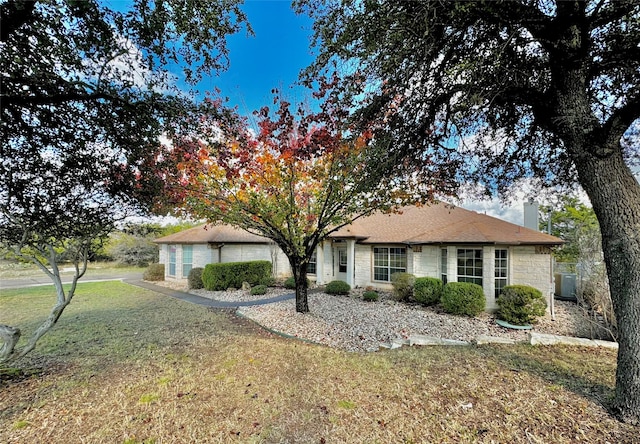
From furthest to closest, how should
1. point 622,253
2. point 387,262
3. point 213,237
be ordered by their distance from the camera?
point 213,237 < point 387,262 < point 622,253

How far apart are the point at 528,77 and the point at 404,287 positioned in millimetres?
8940

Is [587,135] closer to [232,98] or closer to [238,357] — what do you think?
[238,357]

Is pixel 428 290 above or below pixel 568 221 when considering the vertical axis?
below

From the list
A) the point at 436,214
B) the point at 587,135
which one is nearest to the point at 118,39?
the point at 587,135

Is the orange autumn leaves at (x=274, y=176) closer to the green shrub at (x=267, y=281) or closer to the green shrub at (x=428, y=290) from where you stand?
the green shrub at (x=428, y=290)

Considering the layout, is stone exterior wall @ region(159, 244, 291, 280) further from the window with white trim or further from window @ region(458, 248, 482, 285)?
window @ region(458, 248, 482, 285)

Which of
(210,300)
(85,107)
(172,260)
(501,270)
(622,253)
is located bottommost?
(210,300)

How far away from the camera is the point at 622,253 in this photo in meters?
3.36

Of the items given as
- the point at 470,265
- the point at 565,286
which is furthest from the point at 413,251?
the point at 565,286

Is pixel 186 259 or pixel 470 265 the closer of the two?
pixel 470 265

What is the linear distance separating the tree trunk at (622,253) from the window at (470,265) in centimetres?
768

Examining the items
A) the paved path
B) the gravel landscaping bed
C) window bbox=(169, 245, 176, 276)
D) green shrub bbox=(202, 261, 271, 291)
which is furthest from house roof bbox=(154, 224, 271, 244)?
the gravel landscaping bed

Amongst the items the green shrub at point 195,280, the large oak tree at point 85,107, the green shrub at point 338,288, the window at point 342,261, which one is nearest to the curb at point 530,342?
the green shrub at point 338,288

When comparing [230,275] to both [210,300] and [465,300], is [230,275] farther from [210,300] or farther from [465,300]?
[465,300]
